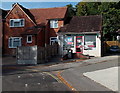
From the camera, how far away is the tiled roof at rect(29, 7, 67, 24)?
2898 cm

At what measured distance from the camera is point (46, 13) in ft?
101

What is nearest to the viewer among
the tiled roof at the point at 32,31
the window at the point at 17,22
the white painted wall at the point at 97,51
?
the white painted wall at the point at 97,51

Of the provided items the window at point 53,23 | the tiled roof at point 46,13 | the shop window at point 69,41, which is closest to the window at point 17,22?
the tiled roof at point 46,13

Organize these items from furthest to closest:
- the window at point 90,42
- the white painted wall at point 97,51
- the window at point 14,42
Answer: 1. the window at point 14,42
2. the window at point 90,42
3. the white painted wall at point 97,51

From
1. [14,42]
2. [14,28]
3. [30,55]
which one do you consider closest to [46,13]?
[14,28]

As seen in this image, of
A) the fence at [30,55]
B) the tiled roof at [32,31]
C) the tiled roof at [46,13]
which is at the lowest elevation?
the fence at [30,55]

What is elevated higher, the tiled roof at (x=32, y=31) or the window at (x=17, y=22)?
the window at (x=17, y=22)

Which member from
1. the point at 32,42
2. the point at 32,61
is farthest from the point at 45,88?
the point at 32,42

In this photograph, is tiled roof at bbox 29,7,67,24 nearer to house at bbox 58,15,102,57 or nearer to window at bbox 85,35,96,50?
house at bbox 58,15,102,57

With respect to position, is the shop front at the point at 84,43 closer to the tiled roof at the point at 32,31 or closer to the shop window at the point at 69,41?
the shop window at the point at 69,41

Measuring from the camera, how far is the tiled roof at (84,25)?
24.2 m

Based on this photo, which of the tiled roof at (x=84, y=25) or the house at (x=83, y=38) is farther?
the tiled roof at (x=84, y=25)

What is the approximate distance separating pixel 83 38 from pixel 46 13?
32.2ft

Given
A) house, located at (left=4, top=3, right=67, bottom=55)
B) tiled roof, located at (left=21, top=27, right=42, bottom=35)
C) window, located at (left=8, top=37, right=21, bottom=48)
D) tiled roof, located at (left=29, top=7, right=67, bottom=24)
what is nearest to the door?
house, located at (left=4, top=3, right=67, bottom=55)
